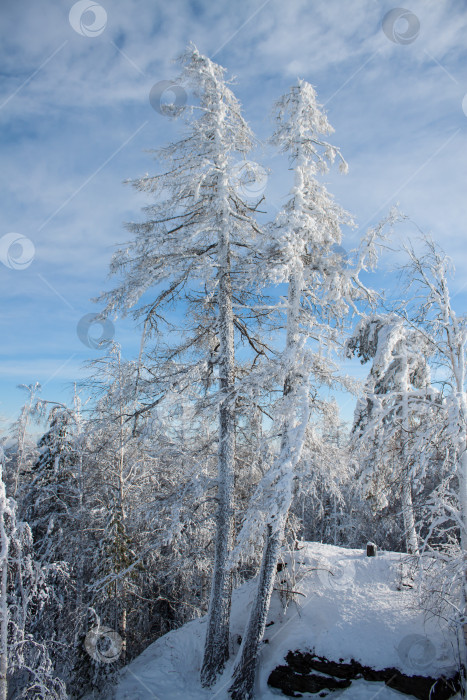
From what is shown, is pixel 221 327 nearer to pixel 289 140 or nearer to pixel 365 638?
pixel 289 140

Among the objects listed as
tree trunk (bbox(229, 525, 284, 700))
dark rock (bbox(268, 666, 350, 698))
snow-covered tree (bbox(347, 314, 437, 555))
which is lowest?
dark rock (bbox(268, 666, 350, 698))

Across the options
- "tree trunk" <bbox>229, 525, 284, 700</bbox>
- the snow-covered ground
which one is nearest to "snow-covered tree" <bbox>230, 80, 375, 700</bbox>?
"tree trunk" <bbox>229, 525, 284, 700</bbox>

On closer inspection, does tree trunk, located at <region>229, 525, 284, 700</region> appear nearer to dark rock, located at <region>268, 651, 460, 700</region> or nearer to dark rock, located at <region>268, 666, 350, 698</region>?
dark rock, located at <region>268, 666, 350, 698</region>

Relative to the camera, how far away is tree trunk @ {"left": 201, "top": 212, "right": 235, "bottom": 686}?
8.58 metres

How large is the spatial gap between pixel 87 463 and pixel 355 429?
980cm

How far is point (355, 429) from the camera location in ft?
33.0

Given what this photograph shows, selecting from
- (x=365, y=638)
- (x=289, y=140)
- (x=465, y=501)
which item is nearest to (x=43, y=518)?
(x=365, y=638)

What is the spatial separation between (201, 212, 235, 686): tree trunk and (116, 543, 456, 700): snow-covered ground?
1.64 ft

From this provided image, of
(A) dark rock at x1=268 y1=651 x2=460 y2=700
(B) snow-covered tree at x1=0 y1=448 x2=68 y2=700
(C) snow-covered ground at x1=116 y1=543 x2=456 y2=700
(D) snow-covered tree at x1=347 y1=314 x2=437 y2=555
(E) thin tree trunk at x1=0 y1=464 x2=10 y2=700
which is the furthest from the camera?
(D) snow-covered tree at x1=347 y1=314 x2=437 y2=555

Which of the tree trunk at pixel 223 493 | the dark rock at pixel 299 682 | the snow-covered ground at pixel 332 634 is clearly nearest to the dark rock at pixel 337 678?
the dark rock at pixel 299 682

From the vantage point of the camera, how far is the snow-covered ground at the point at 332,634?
25.6ft

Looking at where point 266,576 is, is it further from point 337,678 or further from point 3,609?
point 3,609

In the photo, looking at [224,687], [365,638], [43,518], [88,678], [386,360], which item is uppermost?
[386,360]

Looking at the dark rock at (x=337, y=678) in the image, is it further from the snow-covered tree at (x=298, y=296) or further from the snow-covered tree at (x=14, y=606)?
the snow-covered tree at (x=14, y=606)
